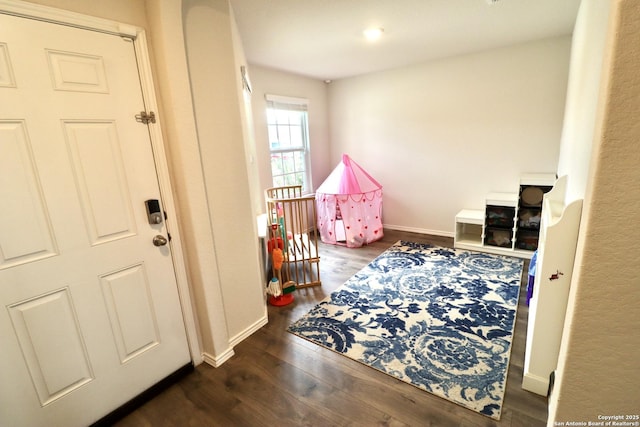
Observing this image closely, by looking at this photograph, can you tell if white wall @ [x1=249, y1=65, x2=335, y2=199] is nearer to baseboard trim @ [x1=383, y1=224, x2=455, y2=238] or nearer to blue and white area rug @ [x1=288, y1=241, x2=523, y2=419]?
baseboard trim @ [x1=383, y1=224, x2=455, y2=238]

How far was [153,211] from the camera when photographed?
158cm

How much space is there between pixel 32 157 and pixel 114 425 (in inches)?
55.3

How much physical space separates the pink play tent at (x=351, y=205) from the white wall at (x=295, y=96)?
0.74 meters

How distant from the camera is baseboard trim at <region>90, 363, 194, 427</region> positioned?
1.52 meters

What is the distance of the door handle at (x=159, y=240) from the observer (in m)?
1.61

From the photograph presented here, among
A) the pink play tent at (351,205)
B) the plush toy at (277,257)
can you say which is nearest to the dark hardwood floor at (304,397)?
the plush toy at (277,257)

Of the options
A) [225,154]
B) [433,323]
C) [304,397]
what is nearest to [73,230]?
[225,154]

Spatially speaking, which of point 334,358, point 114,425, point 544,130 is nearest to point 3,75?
point 114,425

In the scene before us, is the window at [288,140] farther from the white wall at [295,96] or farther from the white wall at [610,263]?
the white wall at [610,263]

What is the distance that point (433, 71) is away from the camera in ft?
12.5

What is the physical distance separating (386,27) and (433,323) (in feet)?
8.35

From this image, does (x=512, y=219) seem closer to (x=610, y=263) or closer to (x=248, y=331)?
(x=610, y=263)

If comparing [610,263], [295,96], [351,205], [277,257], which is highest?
[295,96]

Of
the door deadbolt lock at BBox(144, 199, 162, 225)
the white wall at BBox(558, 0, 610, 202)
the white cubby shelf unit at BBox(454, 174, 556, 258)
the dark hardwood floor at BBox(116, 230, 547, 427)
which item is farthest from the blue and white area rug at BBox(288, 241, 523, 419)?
the door deadbolt lock at BBox(144, 199, 162, 225)
